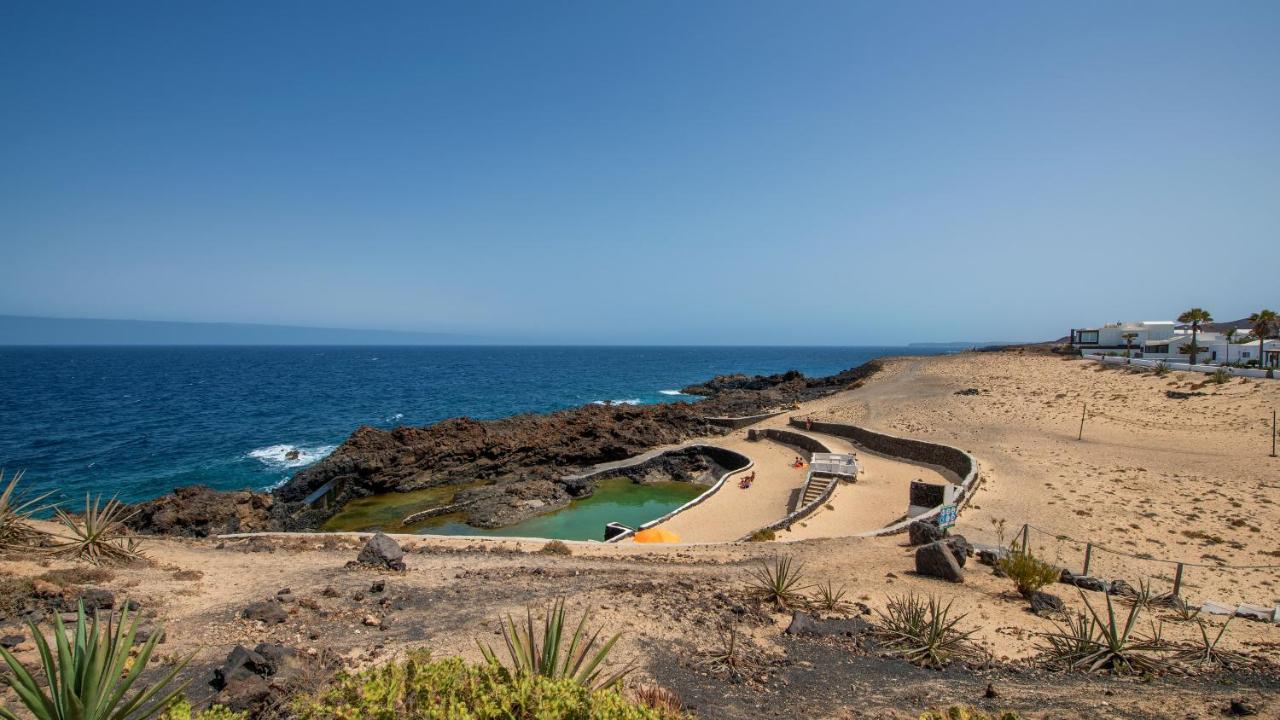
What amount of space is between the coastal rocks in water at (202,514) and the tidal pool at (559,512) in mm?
2706

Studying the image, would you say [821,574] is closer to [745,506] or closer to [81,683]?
[745,506]

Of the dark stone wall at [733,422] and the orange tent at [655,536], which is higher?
the dark stone wall at [733,422]

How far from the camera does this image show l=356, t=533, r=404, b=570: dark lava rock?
10.8 meters

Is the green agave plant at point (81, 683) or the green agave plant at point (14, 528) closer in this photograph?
the green agave plant at point (81, 683)

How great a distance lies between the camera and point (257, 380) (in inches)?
3162

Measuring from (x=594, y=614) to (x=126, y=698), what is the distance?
544 cm

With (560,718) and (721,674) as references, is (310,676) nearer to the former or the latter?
(560,718)

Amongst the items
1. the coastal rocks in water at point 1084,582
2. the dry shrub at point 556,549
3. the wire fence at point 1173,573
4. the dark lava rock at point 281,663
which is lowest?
the dry shrub at point 556,549

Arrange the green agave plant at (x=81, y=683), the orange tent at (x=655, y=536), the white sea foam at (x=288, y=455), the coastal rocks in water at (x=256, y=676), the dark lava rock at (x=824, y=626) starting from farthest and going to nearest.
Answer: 1. the white sea foam at (x=288, y=455)
2. the orange tent at (x=655, y=536)
3. the dark lava rock at (x=824, y=626)
4. the coastal rocks in water at (x=256, y=676)
5. the green agave plant at (x=81, y=683)

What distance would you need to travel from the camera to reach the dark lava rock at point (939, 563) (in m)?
11.0

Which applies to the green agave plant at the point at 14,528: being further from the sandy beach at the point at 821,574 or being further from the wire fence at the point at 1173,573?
the wire fence at the point at 1173,573

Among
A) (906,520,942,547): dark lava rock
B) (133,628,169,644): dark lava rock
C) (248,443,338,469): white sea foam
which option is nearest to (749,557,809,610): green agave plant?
(906,520,942,547): dark lava rock

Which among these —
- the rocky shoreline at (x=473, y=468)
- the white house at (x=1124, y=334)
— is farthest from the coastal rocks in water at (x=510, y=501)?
the white house at (x=1124, y=334)

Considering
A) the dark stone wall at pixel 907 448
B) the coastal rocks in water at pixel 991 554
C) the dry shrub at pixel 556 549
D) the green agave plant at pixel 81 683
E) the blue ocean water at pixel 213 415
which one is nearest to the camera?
the green agave plant at pixel 81 683
